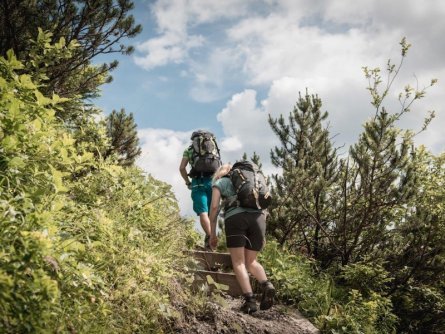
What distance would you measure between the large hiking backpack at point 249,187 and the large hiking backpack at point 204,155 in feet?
5.05

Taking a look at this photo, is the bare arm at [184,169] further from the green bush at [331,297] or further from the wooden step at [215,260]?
the green bush at [331,297]

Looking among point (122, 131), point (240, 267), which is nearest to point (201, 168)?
point (240, 267)

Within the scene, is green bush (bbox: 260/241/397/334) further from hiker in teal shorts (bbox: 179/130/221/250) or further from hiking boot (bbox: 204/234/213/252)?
hiker in teal shorts (bbox: 179/130/221/250)

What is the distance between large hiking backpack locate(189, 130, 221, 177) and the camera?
647cm

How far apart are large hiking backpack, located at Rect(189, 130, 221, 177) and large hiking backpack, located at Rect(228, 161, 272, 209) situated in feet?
5.05

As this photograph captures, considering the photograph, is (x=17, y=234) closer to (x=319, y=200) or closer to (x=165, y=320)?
(x=165, y=320)

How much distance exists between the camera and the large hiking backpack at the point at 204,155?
6.47 m

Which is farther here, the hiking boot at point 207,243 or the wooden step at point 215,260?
the hiking boot at point 207,243

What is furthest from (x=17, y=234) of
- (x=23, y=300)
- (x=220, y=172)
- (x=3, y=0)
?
(x=3, y=0)

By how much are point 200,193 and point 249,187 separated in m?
2.10

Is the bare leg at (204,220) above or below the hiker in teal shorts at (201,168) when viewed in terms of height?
below

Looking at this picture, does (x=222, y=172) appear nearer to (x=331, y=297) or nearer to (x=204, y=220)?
(x=204, y=220)

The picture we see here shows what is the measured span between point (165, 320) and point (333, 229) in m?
5.25

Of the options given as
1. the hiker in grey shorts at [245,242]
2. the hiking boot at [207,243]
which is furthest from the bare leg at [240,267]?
the hiking boot at [207,243]
